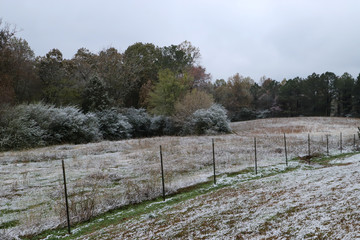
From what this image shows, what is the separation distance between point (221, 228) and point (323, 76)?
78.5 metres

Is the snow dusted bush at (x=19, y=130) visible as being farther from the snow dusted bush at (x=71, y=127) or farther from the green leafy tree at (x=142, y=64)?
the green leafy tree at (x=142, y=64)

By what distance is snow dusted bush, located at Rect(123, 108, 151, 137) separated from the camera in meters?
47.4

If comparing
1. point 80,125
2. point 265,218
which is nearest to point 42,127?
point 80,125

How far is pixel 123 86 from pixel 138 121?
26.8 feet

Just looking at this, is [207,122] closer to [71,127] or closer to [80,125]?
[80,125]

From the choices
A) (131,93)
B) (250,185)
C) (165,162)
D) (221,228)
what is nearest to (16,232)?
(221,228)

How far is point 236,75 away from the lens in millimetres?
80688

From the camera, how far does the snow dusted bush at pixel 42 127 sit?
27.5 meters

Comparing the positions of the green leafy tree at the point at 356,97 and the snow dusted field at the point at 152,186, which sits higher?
the green leafy tree at the point at 356,97

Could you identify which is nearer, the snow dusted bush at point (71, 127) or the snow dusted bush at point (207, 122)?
the snow dusted bush at point (71, 127)

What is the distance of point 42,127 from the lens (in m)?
31.7

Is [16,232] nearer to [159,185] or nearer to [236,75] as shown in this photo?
[159,185]

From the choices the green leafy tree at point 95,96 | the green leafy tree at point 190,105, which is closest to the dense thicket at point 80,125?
the green leafy tree at point 190,105

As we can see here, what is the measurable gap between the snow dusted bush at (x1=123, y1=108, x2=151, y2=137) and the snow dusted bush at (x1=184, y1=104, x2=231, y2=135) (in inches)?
385
